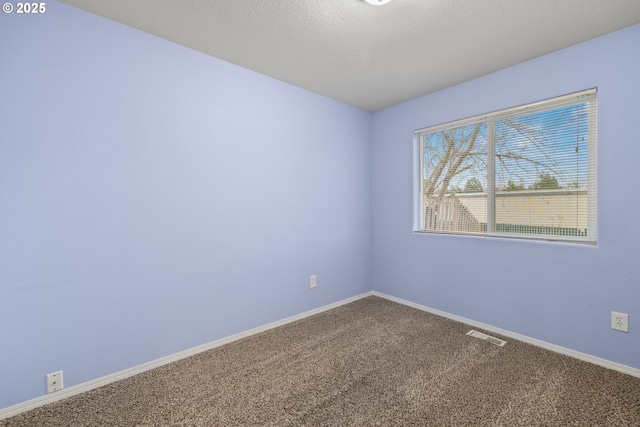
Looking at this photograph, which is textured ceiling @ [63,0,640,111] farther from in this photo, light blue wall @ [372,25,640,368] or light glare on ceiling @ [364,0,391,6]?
light blue wall @ [372,25,640,368]

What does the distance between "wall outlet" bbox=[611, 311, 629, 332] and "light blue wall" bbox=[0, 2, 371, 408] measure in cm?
250

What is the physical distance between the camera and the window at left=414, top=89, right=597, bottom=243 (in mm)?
2215

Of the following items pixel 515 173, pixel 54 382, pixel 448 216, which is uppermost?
pixel 515 173

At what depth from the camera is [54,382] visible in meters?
Answer: 1.70

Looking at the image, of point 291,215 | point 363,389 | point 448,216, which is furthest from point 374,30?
point 363,389

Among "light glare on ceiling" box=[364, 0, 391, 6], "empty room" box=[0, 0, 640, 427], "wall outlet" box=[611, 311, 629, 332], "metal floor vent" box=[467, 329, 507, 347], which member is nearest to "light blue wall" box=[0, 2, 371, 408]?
"empty room" box=[0, 0, 640, 427]

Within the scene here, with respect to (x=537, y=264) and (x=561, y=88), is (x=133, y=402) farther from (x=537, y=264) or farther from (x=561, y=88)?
(x=561, y=88)

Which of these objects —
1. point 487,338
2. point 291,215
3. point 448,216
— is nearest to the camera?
point 487,338

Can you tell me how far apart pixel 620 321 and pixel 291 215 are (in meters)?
2.73

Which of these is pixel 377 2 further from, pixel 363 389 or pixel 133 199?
pixel 363 389

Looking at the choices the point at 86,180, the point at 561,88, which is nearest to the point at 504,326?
the point at 561,88

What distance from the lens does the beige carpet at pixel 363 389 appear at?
5.12ft

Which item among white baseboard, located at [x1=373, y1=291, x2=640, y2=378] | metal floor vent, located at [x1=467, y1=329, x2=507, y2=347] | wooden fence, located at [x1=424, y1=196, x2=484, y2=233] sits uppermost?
wooden fence, located at [x1=424, y1=196, x2=484, y2=233]

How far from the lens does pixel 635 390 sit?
1772mm
